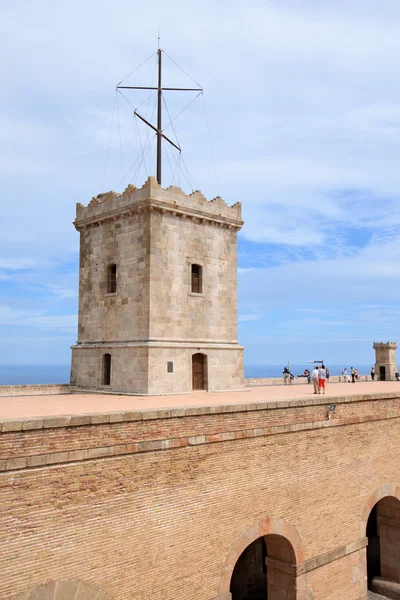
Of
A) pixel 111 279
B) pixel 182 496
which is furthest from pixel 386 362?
pixel 182 496

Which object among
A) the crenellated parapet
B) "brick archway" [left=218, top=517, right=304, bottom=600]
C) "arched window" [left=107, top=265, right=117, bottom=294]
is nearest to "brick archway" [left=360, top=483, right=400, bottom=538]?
"brick archway" [left=218, top=517, right=304, bottom=600]

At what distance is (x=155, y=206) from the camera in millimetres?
18500

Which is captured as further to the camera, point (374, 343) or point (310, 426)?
point (374, 343)

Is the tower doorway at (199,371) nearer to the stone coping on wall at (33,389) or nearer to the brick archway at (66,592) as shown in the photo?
the stone coping on wall at (33,389)

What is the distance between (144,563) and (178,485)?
5.35 ft

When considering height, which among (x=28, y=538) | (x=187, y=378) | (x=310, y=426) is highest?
(x=187, y=378)

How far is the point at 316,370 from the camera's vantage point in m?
19.4

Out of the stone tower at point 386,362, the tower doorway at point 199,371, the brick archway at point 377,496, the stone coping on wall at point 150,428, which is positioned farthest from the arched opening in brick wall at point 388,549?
the stone tower at point 386,362

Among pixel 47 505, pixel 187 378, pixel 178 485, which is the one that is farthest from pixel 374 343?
pixel 47 505

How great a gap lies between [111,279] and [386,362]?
2216 cm

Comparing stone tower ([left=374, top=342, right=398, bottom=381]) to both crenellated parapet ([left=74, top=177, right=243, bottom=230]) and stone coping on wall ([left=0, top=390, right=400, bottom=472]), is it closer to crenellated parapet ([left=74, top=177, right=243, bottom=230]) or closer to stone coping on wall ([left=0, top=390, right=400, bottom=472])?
crenellated parapet ([left=74, top=177, right=243, bottom=230])

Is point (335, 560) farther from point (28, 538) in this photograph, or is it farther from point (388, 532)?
point (28, 538)

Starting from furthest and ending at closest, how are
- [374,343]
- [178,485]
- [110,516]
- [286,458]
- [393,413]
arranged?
[374,343], [393,413], [286,458], [178,485], [110,516]

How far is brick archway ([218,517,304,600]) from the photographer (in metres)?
11.7
